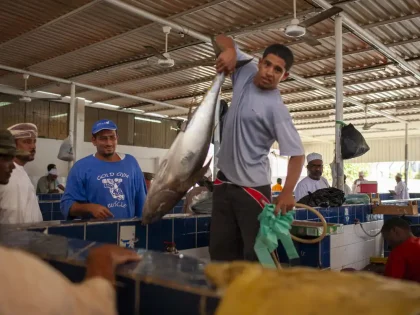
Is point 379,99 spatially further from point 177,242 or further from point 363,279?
point 363,279

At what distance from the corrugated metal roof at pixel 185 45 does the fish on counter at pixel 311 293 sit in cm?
663

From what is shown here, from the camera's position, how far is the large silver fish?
301 centimetres

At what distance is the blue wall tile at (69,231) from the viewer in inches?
108

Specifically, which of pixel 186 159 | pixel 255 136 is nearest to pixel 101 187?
pixel 186 159

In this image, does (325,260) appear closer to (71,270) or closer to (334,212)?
(334,212)

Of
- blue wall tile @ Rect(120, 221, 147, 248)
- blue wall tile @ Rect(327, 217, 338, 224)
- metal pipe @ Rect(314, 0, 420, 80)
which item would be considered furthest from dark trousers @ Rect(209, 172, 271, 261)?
metal pipe @ Rect(314, 0, 420, 80)

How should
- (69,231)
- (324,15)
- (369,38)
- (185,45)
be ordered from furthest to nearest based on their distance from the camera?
(185,45) → (369,38) → (324,15) → (69,231)

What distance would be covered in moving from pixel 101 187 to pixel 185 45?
674 centimetres

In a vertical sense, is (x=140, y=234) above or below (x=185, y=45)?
below

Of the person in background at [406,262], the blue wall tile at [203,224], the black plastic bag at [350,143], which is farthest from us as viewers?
the black plastic bag at [350,143]

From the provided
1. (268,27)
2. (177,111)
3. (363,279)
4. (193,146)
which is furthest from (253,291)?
(177,111)

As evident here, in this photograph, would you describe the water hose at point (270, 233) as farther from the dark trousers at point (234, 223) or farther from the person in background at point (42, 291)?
the person in background at point (42, 291)

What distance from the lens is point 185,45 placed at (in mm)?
9859

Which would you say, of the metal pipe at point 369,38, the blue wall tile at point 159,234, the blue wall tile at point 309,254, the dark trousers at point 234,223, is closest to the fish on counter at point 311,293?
the dark trousers at point 234,223
